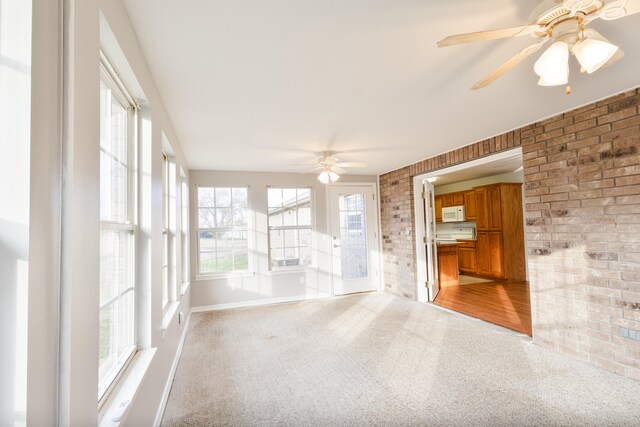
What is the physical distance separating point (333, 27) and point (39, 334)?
171cm

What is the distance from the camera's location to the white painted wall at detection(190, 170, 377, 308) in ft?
16.8

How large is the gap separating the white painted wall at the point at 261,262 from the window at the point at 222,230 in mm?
104

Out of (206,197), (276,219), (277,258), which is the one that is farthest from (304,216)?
(206,197)

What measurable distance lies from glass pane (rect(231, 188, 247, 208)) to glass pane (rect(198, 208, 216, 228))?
41 centimetres

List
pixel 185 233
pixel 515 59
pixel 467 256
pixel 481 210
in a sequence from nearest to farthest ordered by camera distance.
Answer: pixel 515 59 → pixel 185 233 → pixel 481 210 → pixel 467 256

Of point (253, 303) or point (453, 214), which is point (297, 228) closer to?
point (253, 303)

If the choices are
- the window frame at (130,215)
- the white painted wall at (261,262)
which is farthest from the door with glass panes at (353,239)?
the window frame at (130,215)

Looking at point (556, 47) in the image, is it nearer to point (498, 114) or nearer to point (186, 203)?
point (498, 114)

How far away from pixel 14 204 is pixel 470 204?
7933 millimetres

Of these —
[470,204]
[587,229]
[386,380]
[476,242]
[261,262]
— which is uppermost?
[470,204]

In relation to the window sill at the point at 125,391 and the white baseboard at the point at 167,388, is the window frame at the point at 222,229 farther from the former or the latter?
the window sill at the point at 125,391

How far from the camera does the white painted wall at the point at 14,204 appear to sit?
2.34 feet

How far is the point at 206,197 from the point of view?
5.23 meters

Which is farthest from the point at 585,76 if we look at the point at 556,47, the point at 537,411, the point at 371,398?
the point at 371,398
